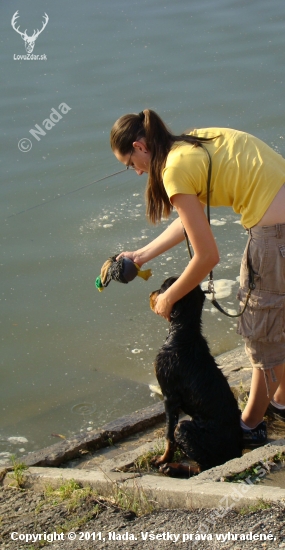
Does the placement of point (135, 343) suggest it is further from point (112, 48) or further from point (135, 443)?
point (112, 48)

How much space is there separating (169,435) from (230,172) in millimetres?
1508

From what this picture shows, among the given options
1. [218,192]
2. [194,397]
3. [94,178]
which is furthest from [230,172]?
[94,178]

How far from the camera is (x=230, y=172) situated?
10.4 feet

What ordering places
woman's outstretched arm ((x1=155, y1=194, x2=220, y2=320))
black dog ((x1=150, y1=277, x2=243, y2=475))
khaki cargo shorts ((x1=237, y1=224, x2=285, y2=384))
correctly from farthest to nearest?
black dog ((x1=150, y1=277, x2=243, y2=475)) < khaki cargo shorts ((x1=237, y1=224, x2=285, y2=384)) < woman's outstretched arm ((x1=155, y1=194, x2=220, y2=320))

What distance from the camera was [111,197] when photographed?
824 centimetres

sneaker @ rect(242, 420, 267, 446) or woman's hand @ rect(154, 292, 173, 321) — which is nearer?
woman's hand @ rect(154, 292, 173, 321)

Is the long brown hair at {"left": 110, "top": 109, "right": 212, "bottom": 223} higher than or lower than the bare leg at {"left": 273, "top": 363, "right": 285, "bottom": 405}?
higher

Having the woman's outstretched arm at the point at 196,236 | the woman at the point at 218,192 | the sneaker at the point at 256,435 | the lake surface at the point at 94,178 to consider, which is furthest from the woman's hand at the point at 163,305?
the lake surface at the point at 94,178

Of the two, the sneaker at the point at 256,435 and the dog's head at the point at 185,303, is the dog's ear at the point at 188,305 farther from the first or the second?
the sneaker at the point at 256,435

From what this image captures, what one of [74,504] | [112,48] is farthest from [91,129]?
[74,504]

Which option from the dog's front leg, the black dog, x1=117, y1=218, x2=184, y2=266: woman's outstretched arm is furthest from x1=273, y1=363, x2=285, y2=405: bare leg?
x1=117, y1=218, x2=184, y2=266: woman's outstretched arm

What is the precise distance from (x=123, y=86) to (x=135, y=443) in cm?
755

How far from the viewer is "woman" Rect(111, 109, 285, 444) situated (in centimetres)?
311

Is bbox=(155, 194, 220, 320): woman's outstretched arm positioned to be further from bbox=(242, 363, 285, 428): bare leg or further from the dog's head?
bbox=(242, 363, 285, 428): bare leg
